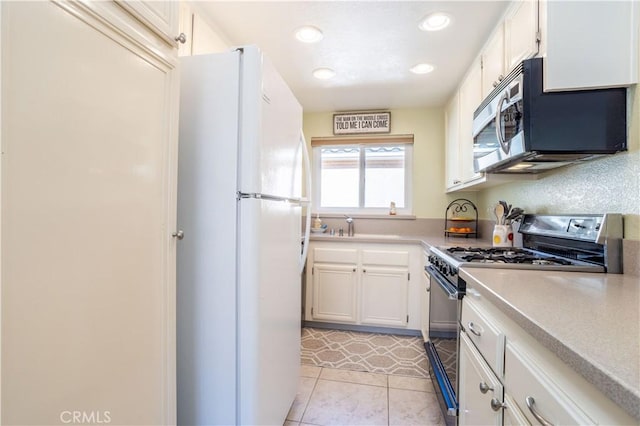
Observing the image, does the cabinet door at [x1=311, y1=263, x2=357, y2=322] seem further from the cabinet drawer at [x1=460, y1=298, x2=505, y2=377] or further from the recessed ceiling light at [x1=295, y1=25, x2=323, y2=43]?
the recessed ceiling light at [x1=295, y1=25, x2=323, y2=43]

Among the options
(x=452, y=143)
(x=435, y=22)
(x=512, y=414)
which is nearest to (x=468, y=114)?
(x=452, y=143)

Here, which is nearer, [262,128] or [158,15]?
[158,15]

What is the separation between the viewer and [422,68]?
2.24 metres

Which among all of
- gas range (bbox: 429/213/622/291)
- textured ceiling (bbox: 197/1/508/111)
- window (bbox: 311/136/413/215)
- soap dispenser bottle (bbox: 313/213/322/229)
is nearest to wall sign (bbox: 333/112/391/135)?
window (bbox: 311/136/413/215)

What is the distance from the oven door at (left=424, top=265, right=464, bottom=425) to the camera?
1351 mm

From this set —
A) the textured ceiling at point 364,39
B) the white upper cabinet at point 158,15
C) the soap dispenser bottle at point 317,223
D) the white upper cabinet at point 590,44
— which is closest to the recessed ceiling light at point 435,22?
the textured ceiling at point 364,39

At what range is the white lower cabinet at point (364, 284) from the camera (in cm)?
265

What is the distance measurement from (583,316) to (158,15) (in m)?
1.38

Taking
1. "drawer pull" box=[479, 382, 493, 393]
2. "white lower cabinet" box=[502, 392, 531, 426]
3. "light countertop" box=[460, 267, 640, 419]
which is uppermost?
"light countertop" box=[460, 267, 640, 419]

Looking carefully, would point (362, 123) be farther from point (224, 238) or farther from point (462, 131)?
point (224, 238)

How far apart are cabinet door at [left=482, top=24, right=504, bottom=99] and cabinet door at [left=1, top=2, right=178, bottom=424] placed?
1.67m

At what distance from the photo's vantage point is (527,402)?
70 cm

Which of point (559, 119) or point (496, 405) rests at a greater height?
point (559, 119)

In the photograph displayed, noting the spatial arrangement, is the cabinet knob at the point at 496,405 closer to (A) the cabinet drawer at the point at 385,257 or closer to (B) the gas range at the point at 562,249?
(B) the gas range at the point at 562,249
